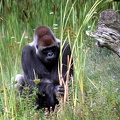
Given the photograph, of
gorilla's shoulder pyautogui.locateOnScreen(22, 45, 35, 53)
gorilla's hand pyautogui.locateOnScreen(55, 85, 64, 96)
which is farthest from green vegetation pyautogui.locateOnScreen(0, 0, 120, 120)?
gorilla's hand pyautogui.locateOnScreen(55, 85, 64, 96)

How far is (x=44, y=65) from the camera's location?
5340mm

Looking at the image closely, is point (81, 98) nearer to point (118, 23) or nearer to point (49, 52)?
point (118, 23)

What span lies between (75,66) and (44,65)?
1476 millimetres

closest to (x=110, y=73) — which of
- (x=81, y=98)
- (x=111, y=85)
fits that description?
(x=111, y=85)

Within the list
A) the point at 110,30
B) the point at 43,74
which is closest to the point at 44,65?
the point at 43,74

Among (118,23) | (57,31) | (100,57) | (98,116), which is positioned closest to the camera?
(98,116)

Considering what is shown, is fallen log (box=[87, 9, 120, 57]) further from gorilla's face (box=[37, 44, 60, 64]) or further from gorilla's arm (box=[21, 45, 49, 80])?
gorilla's arm (box=[21, 45, 49, 80])

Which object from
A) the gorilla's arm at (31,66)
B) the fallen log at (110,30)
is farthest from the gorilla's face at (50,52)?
the fallen log at (110,30)

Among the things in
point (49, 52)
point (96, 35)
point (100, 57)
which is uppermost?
point (96, 35)

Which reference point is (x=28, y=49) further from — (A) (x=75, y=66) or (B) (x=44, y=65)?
(A) (x=75, y=66)

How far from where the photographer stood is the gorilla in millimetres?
5148

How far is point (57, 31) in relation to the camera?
746 cm

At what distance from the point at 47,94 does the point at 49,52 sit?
0.50 meters

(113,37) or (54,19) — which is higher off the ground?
(113,37)
